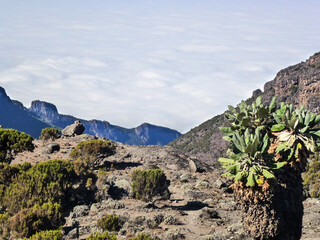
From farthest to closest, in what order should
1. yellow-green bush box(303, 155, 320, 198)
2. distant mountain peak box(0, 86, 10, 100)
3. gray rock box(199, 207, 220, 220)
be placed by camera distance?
1. distant mountain peak box(0, 86, 10, 100)
2. yellow-green bush box(303, 155, 320, 198)
3. gray rock box(199, 207, 220, 220)

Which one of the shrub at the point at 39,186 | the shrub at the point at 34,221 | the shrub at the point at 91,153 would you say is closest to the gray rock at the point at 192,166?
the shrub at the point at 91,153

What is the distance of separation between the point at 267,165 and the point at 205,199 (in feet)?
61.1

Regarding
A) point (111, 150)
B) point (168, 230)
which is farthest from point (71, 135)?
point (168, 230)

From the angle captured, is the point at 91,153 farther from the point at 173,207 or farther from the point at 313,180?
the point at 313,180

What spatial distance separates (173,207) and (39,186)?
10.6m

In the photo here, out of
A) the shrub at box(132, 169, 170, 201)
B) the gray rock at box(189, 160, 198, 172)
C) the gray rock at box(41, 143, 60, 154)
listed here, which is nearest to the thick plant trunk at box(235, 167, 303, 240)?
the shrub at box(132, 169, 170, 201)

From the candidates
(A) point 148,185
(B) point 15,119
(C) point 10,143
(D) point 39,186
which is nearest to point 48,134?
(C) point 10,143

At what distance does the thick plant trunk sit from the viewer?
16391 millimetres

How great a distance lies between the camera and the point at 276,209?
16547 millimetres

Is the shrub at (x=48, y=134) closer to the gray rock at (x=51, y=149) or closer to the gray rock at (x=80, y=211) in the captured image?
the gray rock at (x=51, y=149)

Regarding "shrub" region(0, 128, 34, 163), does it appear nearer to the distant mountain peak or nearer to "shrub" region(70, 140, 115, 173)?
"shrub" region(70, 140, 115, 173)

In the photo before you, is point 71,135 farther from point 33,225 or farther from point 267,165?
point 267,165

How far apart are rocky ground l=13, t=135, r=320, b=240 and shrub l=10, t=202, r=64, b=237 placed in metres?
1.35

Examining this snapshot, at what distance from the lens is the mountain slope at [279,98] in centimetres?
10562
